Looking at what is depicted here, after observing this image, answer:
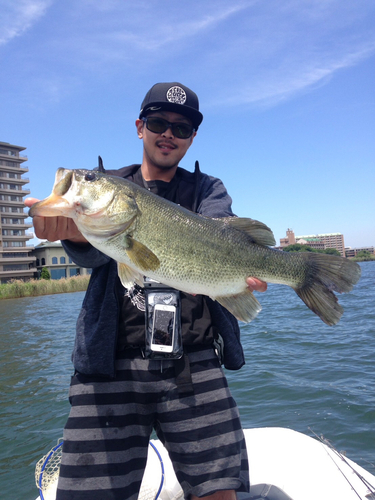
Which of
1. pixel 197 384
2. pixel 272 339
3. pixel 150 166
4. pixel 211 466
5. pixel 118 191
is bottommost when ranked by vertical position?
pixel 272 339

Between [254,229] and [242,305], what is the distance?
1.94ft

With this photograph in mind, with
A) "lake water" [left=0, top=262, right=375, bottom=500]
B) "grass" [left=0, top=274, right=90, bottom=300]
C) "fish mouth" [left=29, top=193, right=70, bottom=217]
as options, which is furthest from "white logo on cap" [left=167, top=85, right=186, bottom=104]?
"grass" [left=0, top=274, right=90, bottom=300]

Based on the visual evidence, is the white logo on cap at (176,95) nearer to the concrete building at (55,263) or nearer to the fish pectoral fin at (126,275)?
the fish pectoral fin at (126,275)

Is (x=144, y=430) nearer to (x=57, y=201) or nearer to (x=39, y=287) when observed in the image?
(x=57, y=201)

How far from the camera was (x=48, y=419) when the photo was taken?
7.28 metres

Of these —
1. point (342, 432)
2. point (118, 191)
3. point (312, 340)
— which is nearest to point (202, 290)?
point (118, 191)

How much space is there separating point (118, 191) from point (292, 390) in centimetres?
663

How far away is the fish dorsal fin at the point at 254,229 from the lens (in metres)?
2.79

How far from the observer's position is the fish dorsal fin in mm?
2787

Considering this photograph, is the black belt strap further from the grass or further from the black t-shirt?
the grass

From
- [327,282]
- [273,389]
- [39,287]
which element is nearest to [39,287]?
[39,287]

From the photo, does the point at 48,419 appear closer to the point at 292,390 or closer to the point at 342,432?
the point at 292,390

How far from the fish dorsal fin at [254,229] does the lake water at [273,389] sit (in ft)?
12.4

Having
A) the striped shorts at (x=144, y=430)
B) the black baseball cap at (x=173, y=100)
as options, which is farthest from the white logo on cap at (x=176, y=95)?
the striped shorts at (x=144, y=430)
